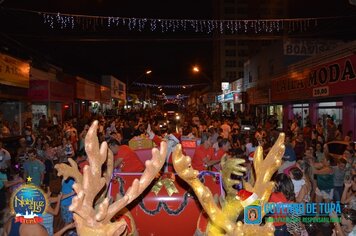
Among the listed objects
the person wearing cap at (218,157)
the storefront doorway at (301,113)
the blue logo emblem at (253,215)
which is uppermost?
the storefront doorway at (301,113)

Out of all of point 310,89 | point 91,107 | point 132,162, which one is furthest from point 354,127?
point 91,107

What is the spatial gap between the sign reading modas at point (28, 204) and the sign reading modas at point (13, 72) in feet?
42.2

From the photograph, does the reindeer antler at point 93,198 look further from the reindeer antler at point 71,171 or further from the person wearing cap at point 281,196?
the person wearing cap at point 281,196

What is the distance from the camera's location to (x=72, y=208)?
9.18 feet

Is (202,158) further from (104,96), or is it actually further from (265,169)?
(104,96)

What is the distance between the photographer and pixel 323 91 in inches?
813

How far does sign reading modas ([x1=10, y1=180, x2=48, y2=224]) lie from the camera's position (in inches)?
168

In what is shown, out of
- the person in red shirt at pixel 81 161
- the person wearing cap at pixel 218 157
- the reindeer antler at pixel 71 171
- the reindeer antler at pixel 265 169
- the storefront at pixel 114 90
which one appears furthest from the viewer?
the storefront at pixel 114 90

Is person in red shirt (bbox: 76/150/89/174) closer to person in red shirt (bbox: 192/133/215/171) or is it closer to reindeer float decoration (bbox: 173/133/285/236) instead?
person in red shirt (bbox: 192/133/215/171)

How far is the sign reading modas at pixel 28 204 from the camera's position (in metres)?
4.27

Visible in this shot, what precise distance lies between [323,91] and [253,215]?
61.2ft

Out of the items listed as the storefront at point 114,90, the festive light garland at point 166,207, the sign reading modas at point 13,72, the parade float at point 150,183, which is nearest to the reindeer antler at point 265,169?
the parade float at point 150,183

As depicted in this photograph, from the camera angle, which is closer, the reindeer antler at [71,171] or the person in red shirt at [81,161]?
the reindeer antler at [71,171]

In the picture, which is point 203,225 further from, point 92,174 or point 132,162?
point 132,162
